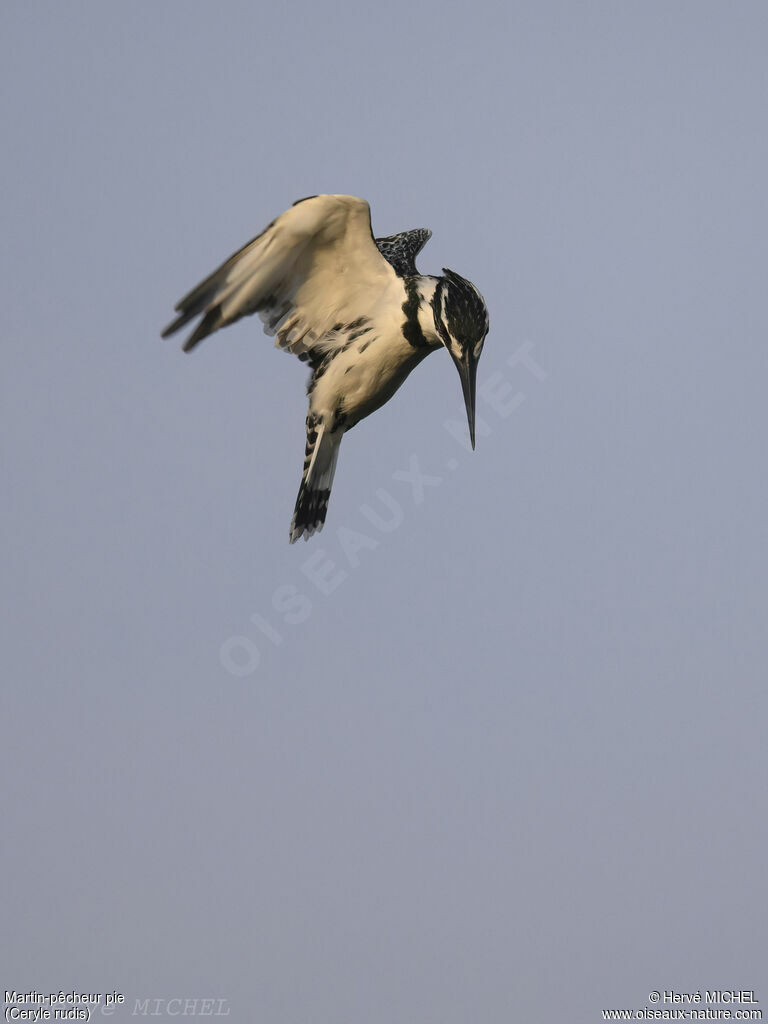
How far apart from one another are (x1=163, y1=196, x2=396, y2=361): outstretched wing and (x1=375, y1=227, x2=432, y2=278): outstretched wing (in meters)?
1.13

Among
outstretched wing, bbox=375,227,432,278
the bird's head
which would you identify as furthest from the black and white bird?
outstretched wing, bbox=375,227,432,278

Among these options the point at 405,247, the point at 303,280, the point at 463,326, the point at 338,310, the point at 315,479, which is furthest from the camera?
the point at 405,247

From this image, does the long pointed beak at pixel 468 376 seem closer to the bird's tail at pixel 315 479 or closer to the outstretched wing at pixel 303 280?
the outstretched wing at pixel 303 280

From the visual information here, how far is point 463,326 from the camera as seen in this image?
10367mm

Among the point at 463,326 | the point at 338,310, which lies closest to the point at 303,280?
the point at 338,310

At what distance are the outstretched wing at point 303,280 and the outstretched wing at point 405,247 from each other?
1135 millimetres

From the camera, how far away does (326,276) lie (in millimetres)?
10844

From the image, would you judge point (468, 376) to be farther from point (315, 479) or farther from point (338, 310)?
point (315, 479)

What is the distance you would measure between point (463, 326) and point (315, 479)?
198 centimetres

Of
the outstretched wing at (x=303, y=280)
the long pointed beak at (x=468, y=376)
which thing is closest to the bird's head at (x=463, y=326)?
the long pointed beak at (x=468, y=376)

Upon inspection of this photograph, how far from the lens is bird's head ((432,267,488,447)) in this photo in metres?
10.4

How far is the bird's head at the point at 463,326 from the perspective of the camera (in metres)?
10.4

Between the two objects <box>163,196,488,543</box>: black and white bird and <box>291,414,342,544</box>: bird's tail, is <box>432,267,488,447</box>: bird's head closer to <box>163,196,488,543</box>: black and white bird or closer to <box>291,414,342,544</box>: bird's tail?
<box>163,196,488,543</box>: black and white bird

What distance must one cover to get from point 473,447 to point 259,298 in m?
1.95
